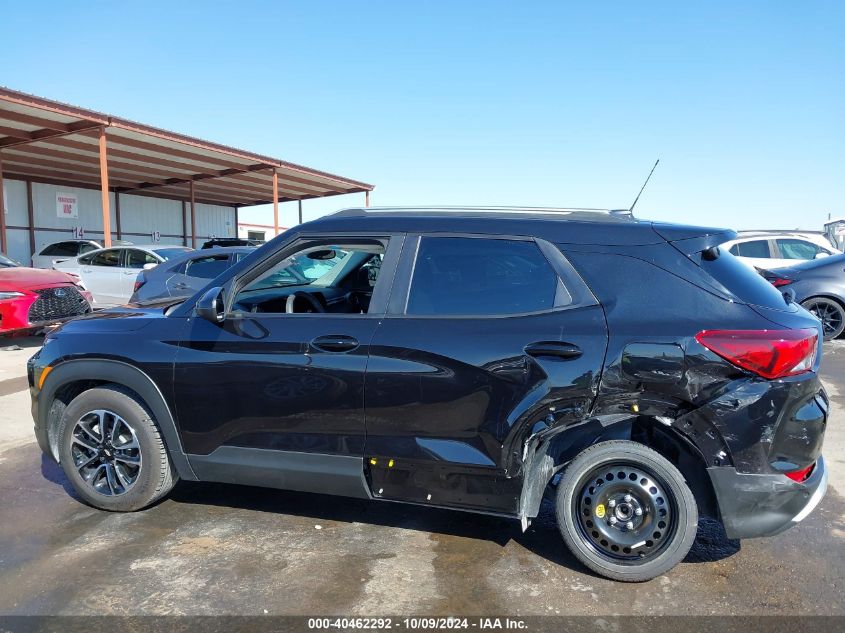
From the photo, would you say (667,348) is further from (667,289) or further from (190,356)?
(190,356)

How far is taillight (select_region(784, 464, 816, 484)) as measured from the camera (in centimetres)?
269

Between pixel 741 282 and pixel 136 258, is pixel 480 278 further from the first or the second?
pixel 136 258

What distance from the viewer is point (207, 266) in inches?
360

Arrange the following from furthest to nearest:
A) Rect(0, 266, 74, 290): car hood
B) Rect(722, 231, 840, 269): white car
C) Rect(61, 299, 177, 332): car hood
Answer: Rect(722, 231, 840, 269): white car < Rect(0, 266, 74, 290): car hood < Rect(61, 299, 177, 332): car hood

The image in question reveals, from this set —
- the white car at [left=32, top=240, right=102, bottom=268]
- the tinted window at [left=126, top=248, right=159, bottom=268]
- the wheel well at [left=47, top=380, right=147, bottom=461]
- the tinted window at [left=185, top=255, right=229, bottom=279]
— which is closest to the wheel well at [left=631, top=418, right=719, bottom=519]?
the wheel well at [left=47, top=380, right=147, bottom=461]

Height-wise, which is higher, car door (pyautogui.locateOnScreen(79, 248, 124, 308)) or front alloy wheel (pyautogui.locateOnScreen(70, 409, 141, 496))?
car door (pyautogui.locateOnScreen(79, 248, 124, 308))

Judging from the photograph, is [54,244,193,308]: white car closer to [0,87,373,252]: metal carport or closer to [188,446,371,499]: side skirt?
[0,87,373,252]: metal carport

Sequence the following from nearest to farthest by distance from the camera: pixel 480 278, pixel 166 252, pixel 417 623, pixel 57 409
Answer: pixel 417 623
pixel 480 278
pixel 57 409
pixel 166 252

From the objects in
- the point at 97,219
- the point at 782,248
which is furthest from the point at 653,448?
the point at 97,219

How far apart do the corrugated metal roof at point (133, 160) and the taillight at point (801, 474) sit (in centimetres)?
1387

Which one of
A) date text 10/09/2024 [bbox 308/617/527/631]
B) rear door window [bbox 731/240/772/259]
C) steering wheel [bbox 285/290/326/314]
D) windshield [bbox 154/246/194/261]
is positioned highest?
rear door window [bbox 731/240/772/259]

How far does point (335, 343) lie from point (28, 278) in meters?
7.55

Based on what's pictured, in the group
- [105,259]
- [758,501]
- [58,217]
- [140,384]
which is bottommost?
[758,501]

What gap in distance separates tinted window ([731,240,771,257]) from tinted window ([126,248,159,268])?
11.8 meters
